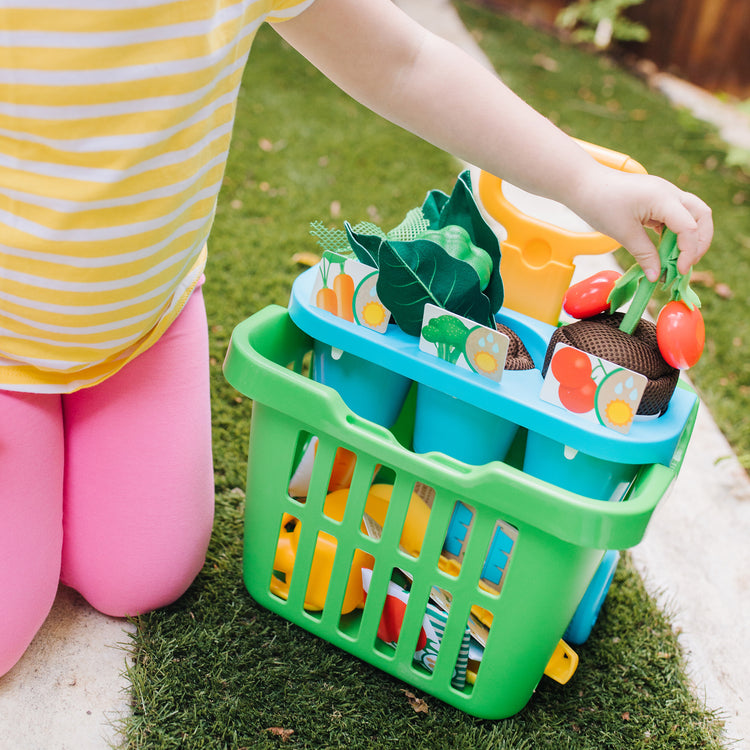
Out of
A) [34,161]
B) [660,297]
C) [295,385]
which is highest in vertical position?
[34,161]

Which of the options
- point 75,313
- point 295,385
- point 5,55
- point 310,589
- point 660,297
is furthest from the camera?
point 660,297

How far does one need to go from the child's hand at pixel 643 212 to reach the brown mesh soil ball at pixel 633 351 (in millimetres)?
95

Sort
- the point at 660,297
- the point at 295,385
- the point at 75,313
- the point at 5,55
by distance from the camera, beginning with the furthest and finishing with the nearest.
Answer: the point at 660,297 → the point at 295,385 → the point at 75,313 → the point at 5,55

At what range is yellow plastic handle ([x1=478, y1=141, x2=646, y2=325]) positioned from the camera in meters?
1.04

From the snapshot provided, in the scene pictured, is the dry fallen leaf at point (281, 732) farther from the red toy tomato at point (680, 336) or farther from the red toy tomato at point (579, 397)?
the red toy tomato at point (680, 336)

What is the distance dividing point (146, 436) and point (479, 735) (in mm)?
552

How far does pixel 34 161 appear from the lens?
70 centimetres

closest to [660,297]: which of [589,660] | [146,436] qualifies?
[589,660]

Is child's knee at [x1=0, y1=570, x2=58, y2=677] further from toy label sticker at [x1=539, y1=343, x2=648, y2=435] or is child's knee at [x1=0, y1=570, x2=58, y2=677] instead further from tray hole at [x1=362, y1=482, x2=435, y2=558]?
toy label sticker at [x1=539, y1=343, x2=648, y2=435]

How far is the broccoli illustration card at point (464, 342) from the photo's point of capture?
0.90m

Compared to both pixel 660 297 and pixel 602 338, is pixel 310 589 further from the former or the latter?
pixel 660 297

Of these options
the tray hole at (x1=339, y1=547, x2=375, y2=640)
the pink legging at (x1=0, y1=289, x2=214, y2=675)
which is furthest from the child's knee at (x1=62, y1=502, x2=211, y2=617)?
the tray hole at (x1=339, y1=547, x2=375, y2=640)

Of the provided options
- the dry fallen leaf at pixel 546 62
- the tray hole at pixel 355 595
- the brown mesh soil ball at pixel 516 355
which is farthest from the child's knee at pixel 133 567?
the dry fallen leaf at pixel 546 62

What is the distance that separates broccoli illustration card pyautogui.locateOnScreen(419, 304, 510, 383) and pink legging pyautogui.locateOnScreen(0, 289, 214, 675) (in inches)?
12.0
